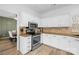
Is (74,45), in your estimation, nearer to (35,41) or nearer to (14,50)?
(35,41)

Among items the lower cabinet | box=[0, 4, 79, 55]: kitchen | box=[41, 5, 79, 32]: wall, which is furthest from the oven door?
box=[41, 5, 79, 32]: wall

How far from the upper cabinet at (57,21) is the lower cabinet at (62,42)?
0.79ft

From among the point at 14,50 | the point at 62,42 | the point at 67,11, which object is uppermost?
the point at 67,11

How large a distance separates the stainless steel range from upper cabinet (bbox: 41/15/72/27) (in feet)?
0.53

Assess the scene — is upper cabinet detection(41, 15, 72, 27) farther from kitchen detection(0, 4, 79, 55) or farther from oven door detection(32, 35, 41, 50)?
oven door detection(32, 35, 41, 50)

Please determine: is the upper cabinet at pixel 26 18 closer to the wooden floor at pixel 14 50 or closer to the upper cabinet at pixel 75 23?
the wooden floor at pixel 14 50

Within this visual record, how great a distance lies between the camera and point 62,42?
4.33 feet

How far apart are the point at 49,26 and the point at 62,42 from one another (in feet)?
1.44

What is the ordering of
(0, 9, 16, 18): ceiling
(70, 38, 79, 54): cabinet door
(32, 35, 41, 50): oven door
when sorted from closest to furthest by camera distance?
(0, 9, 16, 18): ceiling
(70, 38, 79, 54): cabinet door
(32, 35, 41, 50): oven door

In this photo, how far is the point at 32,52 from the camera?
1229mm

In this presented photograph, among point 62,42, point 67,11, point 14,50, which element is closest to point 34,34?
point 14,50

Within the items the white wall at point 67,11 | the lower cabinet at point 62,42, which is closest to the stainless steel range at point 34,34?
the lower cabinet at point 62,42

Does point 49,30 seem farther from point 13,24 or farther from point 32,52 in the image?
point 13,24

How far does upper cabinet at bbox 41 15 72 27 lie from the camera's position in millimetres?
1153
